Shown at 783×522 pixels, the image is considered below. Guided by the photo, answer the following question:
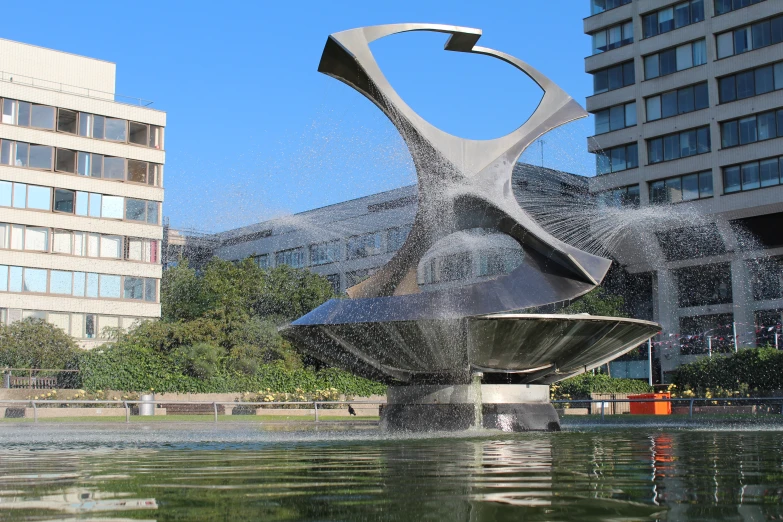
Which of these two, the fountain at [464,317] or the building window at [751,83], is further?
the building window at [751,83]

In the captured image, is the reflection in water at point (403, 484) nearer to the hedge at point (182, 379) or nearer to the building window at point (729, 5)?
the hedge at point (182, 379)

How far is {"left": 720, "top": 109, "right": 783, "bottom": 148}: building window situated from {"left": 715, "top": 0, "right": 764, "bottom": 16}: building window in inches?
245

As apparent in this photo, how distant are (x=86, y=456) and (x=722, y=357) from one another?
33.5 metres

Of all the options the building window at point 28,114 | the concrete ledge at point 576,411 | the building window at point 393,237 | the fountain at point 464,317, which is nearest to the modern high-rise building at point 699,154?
the building window at point 393,237

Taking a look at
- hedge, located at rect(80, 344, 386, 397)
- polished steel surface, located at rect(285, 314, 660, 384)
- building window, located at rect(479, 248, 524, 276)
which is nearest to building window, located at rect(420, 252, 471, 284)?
building window, located at rect(479, 248, 524, 276)

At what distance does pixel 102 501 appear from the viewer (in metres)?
4.83

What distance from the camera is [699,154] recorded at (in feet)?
183

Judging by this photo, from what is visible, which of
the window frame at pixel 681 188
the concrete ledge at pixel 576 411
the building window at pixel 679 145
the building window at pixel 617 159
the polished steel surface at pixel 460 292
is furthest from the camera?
the building window at pixel 617 159

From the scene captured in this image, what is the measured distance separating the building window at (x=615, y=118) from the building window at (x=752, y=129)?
6.35m

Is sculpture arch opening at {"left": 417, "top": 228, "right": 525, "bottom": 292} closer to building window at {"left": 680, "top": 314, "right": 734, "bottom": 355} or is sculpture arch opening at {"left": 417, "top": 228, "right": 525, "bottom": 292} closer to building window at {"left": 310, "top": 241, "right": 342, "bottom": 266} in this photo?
building window at {"left": 680, "top": 314, "right": 734, "bottom": 355}

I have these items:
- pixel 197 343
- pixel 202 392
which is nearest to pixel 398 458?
pixel 202 392

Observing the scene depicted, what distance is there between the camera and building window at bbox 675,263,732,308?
2119 inches

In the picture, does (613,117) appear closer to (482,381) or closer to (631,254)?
(631,254)

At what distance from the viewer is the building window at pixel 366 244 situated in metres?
46.2
